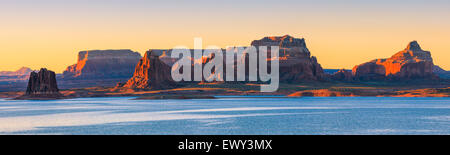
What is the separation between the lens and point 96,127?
277 feet

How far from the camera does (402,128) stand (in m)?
80.3
